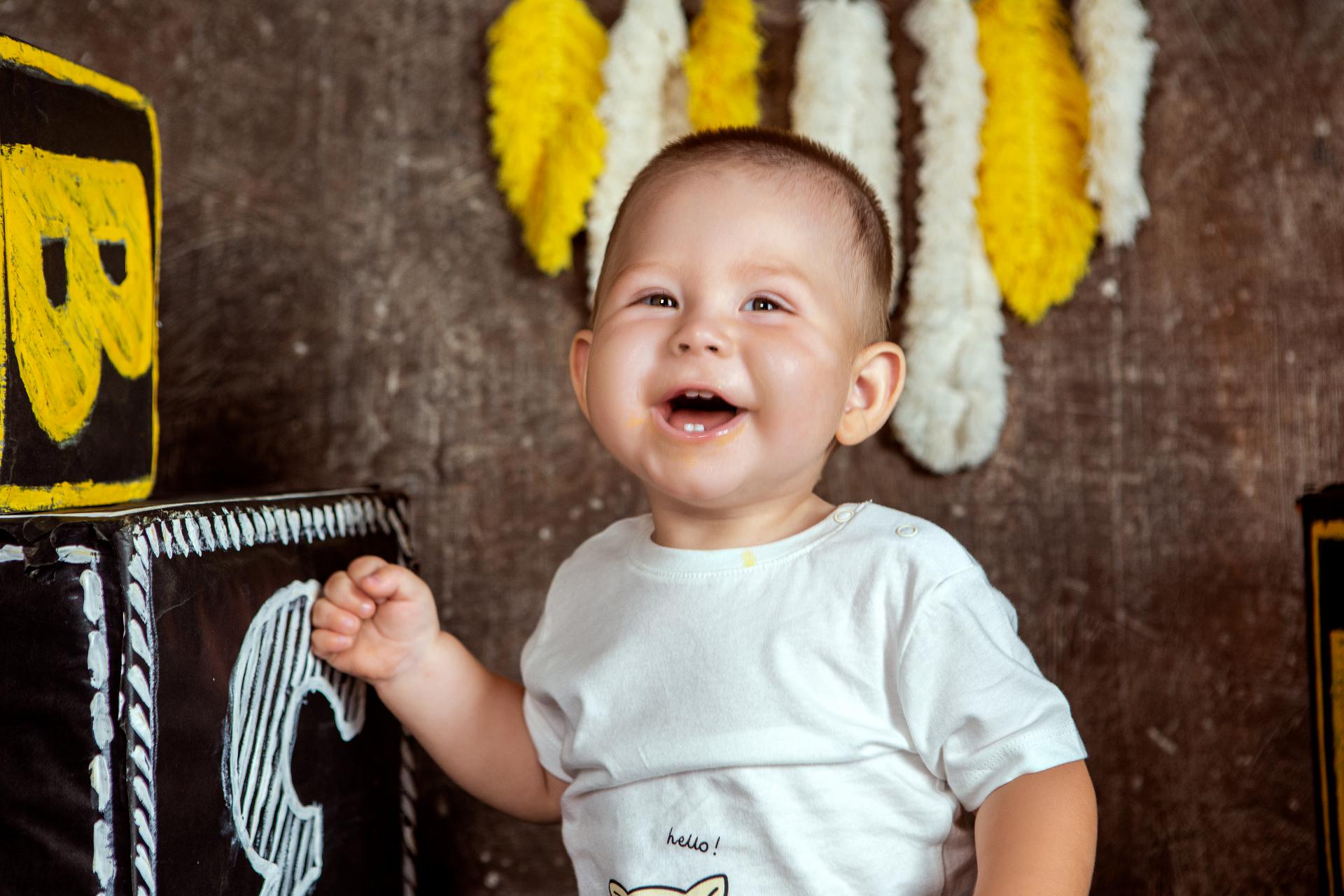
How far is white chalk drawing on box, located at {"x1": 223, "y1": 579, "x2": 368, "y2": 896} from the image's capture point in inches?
32.8

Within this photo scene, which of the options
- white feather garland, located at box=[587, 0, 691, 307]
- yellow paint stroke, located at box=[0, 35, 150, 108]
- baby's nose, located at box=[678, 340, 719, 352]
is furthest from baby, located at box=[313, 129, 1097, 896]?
yellow paint stroke, located at box=[0, 35, 150, 108]

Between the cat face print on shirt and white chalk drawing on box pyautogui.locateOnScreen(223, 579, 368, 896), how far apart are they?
0.85ft

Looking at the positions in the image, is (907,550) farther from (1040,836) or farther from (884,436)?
(884,436)

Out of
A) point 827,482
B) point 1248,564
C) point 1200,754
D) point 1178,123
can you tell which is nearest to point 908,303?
point 827,482

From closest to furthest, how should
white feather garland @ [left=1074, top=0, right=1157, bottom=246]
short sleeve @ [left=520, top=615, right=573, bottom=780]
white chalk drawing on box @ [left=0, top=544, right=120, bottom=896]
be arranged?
1. white chalk drawing on box @ [left=0, top=544, right=120, bottom=896]
2. short sleeve @ [left=520, top=615, right=573, bottom=780]
3. white feather garland @ [left=1074, top=0, right=1157, bottom=246]

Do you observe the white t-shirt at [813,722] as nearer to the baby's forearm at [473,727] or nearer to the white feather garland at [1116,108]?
the baby's forearm at [473,727]

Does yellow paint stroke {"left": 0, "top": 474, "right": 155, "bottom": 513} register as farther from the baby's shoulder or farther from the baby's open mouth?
the baby's shoulder

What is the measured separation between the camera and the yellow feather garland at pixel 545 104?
4.35ft

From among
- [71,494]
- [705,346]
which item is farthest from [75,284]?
[705,346]

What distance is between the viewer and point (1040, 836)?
2.64 feet

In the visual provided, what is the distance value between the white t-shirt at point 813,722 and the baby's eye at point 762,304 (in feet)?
0.59

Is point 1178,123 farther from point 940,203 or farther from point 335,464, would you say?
point 335,464

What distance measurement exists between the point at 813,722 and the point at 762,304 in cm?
32

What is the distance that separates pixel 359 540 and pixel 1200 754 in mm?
898
